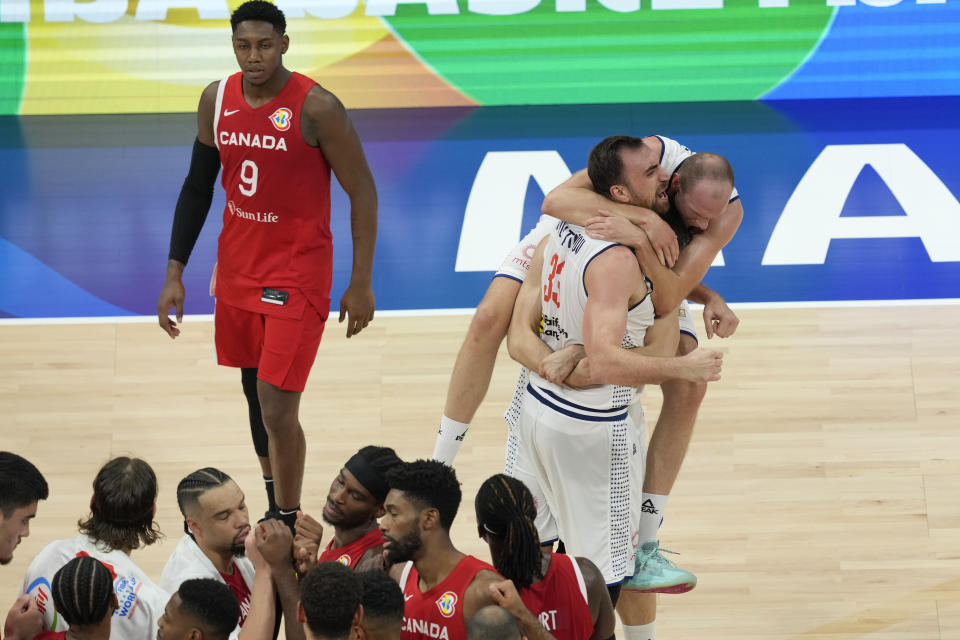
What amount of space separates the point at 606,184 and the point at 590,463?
3.26 ft

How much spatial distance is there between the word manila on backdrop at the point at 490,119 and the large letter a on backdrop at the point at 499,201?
0.05 ft

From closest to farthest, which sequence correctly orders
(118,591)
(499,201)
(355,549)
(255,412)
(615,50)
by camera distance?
1. (118,591)
2. (355,549)
3. (255,412)
4. (499,201)
5. (615,50)

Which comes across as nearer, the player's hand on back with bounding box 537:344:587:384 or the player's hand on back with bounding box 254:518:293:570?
the player's hand on back with bounding box 254:518:293:570

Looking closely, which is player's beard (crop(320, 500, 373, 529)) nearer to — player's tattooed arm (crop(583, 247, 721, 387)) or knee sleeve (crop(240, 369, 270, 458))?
player's tattooed arm (crop(583, 247, 721, 387))

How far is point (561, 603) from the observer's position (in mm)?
3707

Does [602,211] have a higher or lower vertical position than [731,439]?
higher

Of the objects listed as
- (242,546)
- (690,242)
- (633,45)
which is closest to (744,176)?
(633,45)

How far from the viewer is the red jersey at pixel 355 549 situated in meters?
3.99

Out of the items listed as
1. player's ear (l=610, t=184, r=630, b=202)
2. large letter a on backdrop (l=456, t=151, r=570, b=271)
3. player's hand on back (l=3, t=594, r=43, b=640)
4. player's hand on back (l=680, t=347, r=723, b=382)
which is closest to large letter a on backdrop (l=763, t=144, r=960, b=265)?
large letter a on backdrop (l=456, t=151, r=570, b=271)

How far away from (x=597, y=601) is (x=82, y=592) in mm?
1497

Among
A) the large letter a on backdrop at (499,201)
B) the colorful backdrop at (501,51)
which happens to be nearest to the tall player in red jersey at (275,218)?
the large letter a on backdrop at (499,201)

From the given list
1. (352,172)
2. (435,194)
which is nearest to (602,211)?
(352,172)

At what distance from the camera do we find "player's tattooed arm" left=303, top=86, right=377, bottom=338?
479 cm

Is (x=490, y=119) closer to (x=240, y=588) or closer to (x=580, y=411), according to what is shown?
(x=580, y=411)
